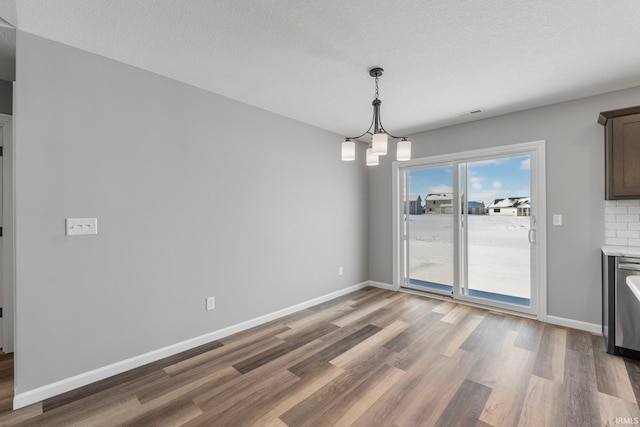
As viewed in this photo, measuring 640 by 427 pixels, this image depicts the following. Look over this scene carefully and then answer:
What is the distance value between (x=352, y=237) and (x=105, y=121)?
3.64 m

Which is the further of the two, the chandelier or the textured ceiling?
the chandelier

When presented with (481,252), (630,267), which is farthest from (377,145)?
(481,252)

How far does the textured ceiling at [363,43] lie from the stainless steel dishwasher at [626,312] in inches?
71.1

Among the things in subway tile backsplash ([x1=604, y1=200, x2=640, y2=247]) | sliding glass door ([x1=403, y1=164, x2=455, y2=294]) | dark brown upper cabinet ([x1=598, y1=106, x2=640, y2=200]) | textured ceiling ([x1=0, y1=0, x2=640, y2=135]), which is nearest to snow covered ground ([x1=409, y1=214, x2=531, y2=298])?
sliding glass door ([x1=403, y1=164, x2=455, y2=294])

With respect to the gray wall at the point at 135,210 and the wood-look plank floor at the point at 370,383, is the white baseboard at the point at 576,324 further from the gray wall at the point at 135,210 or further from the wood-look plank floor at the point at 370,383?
the gray wall at the point at 135,210

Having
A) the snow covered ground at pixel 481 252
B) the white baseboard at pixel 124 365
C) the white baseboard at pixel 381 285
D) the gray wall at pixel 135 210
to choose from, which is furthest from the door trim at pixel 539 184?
the white baseboard at pixel 124 365

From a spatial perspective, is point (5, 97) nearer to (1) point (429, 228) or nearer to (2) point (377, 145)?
(2) point (377, 145)

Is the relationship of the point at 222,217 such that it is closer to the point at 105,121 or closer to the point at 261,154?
the point at 261,154

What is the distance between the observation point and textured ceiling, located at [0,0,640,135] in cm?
183

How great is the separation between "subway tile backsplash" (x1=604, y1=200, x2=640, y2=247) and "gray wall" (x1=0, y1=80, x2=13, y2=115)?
6.15m

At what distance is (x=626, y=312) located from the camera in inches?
102

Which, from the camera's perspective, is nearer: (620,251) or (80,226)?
(80,226)

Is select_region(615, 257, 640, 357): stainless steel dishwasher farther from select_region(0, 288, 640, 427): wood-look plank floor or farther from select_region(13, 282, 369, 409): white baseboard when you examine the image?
select_region(13, 282, 369, 409): white baseboard

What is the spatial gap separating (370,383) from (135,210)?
2474 mm
